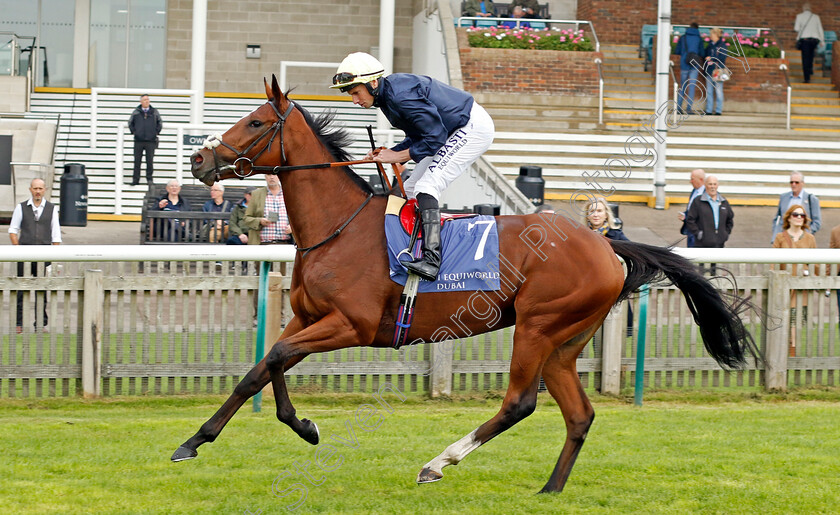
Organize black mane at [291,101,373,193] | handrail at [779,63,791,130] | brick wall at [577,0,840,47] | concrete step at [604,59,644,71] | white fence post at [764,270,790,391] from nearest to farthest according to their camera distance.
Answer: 1. black mane at [291,101,373,193]
2. white fence post at [764,270,790,391]
3. handrail at [779,63,791,130]
4. concrete step at [604,59,644,71]
5. brick wall at [577,0,840,47]

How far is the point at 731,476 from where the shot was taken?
5.29 meters

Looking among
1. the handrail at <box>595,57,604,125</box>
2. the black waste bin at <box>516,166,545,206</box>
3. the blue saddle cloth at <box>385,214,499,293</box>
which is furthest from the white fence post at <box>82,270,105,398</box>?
the handrail at <box>595,57,604,125</box>

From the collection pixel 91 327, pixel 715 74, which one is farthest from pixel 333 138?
pixel 715 74

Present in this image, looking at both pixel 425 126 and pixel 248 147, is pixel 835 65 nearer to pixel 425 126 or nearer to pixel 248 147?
pixel 425 126

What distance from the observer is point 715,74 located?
18.9 metres

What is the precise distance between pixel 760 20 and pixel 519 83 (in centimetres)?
760

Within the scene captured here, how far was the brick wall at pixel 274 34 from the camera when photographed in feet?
82.2

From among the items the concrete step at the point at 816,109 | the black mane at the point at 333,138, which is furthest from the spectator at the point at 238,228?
the concrete step at the point at 816,109

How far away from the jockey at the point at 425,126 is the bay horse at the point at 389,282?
9.5 inches

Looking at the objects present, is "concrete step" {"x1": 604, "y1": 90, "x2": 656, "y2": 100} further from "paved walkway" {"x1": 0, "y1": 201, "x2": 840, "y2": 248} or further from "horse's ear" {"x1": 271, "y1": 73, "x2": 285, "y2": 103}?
"horse's ear" {"x1": 271, "y1": 73, "x2": 285, "y2": 103}

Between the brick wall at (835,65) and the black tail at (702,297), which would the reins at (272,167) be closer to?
the black tail at (702,297)

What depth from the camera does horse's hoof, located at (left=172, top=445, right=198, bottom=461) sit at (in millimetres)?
4945

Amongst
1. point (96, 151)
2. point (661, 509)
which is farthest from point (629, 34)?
point (661, 509)

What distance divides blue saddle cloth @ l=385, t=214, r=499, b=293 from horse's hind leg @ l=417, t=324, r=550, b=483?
33 cm
